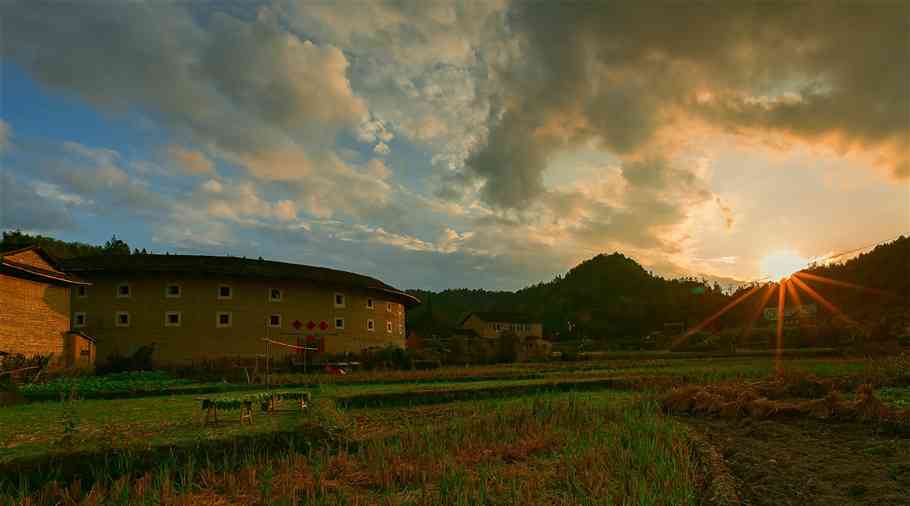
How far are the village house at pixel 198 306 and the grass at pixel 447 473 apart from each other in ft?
87.8

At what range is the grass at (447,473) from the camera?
5.85 m

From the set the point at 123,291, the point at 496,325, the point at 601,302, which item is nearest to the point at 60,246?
the point at 123,291

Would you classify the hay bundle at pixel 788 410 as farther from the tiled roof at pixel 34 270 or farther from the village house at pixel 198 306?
the tiled roof at pixel 34 270

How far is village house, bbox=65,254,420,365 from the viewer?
116 feet

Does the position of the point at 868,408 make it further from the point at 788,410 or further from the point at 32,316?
the point at 32,316

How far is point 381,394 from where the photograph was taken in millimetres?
14867

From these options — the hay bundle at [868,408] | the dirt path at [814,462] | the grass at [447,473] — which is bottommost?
the dirt path at [814,462]

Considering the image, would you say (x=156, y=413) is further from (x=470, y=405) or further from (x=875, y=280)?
(x=875, y=280)

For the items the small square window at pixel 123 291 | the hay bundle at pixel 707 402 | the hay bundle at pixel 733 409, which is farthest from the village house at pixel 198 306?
the hay bundle at pixel 733 409

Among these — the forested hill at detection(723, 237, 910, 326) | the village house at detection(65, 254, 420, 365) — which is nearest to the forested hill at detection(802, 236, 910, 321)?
the forested hill at detection(723, 237, 910, 326)

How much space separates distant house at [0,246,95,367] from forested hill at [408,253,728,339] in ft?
165

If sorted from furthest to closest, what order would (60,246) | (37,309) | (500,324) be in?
(500,324) → (60,246) → (37,309)

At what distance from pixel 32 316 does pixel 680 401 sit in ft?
93.9

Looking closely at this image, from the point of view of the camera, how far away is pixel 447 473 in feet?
22.2
